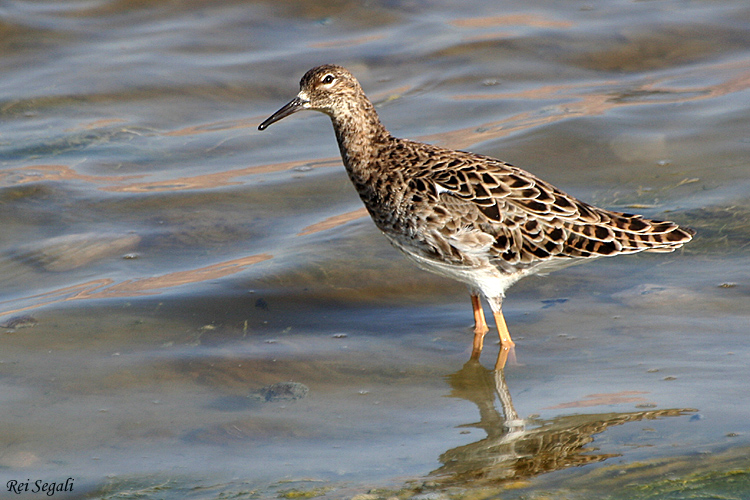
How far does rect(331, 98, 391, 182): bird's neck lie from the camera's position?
827cm

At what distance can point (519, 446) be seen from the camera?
621cm

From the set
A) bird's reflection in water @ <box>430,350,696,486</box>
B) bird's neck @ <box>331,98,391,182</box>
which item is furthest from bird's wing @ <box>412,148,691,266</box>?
bird's reflection in water @ <box>430,350,696,486</box>

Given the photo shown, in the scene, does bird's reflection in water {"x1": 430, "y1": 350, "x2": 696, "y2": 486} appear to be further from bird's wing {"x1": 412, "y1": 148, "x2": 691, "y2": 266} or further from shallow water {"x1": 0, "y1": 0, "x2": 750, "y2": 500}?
bird's wing {"x1": 412, "y1": 148, "x2": 691, "y2": 266}

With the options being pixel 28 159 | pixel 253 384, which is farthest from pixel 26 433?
pixel 28 159

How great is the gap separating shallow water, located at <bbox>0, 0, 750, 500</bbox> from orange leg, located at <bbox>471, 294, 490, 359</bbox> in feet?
0.50

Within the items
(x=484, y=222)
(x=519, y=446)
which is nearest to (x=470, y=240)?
(x=484, y=222)

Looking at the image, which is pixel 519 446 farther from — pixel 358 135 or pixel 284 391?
pixel 358 135

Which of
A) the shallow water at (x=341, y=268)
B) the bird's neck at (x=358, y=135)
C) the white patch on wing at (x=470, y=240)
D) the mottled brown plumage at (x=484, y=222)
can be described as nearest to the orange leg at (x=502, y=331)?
the mottled brown plumage at (x=484, y=222)

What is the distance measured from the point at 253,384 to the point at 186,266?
8.83ft

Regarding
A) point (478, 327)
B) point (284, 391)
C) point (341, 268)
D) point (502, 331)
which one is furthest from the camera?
point (341, 268)

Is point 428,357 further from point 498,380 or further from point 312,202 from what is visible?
Answer: point 312,202

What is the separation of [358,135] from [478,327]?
6.83ft

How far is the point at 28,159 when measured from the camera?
12086 mm

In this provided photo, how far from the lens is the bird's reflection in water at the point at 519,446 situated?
581cm
